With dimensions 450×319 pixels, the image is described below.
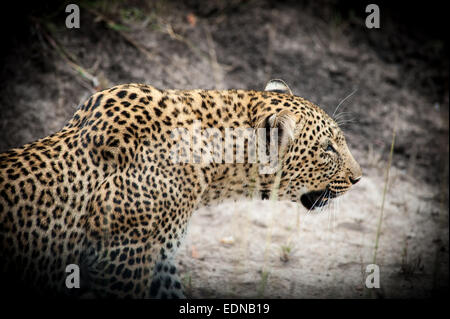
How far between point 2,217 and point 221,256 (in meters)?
2.77

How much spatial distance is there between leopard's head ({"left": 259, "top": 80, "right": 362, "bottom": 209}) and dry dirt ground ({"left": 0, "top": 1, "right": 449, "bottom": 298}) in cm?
27

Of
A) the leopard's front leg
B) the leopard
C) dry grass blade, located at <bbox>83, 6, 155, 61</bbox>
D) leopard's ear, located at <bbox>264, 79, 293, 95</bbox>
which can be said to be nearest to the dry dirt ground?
dry grass blade, located at <bbox>83, 6, 155, 61</bbox>

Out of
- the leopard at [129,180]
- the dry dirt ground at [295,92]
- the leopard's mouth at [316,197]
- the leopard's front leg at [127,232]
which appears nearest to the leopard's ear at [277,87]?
the leopard at [129,180]

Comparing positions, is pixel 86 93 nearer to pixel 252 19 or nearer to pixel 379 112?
pixel 252 19

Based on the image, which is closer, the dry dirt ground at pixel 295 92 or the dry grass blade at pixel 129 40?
the dry dirt ground at pixel 295 92

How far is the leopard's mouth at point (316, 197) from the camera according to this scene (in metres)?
4.84

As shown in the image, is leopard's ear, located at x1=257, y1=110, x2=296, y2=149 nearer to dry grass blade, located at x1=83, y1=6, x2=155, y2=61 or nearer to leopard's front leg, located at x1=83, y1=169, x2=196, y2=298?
leopard's front leg, located at x1=83, y1=169, x2=196, y2=298

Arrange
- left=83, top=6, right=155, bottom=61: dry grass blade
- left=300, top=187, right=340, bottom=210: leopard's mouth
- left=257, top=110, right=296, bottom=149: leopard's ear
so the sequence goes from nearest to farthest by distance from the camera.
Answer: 1. left=257, top=110, right=296, bottom=149: leopard's ear
2. left=300, top=187, right=340, bottom=210: leopard's mouth
3. left=83, top=6, right=155, bottom=61: dry grass blade

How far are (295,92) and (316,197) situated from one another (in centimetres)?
453

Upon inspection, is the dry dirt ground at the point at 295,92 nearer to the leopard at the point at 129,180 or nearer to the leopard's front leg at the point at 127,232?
the leopard at the point at 129,180

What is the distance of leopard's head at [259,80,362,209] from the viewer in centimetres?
434

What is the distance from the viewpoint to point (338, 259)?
19.9ft

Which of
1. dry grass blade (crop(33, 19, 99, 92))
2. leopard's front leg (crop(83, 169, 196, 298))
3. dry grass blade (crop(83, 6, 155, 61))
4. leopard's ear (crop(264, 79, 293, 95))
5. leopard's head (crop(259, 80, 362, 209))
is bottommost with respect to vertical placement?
leopard's front leg (crop(83, 169, 196, 298))
